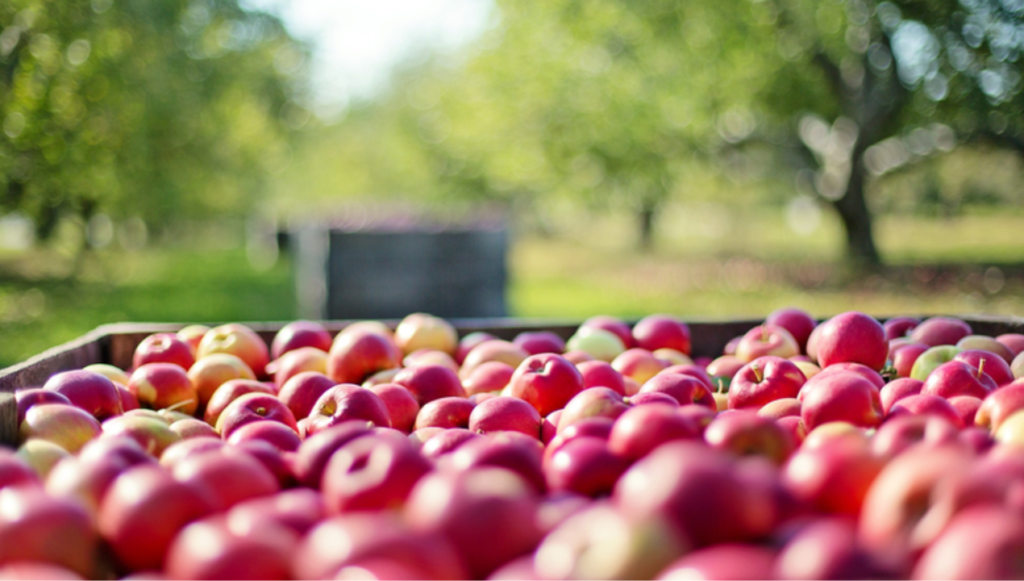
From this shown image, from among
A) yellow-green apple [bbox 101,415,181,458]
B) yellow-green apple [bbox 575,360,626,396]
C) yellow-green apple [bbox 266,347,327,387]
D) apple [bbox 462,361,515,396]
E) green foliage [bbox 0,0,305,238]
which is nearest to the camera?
yellow-green apple [bbox 101,415,181,458]

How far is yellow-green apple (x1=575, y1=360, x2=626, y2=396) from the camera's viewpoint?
2.78 m

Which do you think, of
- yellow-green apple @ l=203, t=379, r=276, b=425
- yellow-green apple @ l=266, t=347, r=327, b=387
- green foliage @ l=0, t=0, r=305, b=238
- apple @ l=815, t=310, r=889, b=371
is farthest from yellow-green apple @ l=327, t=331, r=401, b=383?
green foliage @ l=0, t=0, r=305, b=238

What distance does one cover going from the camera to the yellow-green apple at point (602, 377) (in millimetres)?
2775

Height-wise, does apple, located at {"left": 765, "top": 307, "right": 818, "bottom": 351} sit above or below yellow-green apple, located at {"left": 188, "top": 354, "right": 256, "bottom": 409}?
above

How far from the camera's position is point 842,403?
80.9 inches

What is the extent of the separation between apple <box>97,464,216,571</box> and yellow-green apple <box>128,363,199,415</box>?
4.93ft

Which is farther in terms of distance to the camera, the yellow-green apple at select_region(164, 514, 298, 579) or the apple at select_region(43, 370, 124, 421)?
the apple at select_region(43, 370, 124, 421)

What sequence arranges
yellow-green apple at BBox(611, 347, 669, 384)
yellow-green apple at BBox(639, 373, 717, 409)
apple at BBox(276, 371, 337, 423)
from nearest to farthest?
yellow-green apple at BBox(639, 373, 717, 409)
apple at BBox(276, 371, 337, 423)
yellow-green apple at BBox(611, 347, 669, 384)

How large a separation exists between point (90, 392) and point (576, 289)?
45.2ft

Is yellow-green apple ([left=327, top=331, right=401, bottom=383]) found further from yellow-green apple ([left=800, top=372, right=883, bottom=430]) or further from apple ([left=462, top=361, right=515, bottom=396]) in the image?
yellow-green apple ([left=800, top=372, right=883, bottom=430])

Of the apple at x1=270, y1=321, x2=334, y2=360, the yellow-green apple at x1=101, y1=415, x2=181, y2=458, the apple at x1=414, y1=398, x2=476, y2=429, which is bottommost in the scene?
the apple at x1=414, y1=398, x2=476, y2=429

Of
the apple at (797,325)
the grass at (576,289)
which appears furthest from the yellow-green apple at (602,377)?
the grass at (576,289)

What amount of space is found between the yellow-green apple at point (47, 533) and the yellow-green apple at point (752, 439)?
1050 millimetres

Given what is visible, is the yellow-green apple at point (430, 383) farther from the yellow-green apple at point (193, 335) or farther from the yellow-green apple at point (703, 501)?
the yellow-green apple at point (703, 501)
